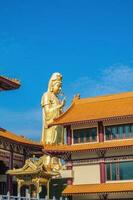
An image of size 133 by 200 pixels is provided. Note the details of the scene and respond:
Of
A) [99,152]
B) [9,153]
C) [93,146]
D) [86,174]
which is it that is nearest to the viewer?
[93,146]

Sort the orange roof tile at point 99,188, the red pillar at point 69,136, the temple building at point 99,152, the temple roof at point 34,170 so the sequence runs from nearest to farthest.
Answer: the orange roof tile at point 99,188 < the temple roof at point 34,170 < the temple building at point 99,152 < the red pillar at point 69,136

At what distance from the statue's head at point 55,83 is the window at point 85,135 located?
18419mm

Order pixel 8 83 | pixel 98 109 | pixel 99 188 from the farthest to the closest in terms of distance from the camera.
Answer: pixel 98 109 < pixel 8 83 < pixel 99 188

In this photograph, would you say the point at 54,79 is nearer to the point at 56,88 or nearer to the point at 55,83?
the point at 55,83

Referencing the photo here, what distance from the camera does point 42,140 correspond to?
60562 millimetres

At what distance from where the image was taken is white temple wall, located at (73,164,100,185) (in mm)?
41344

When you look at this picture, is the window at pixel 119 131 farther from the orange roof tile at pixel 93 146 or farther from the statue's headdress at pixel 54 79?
the statue's headdress at pixel 54 79

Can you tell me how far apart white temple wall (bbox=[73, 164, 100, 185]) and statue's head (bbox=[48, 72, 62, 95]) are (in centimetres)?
2069

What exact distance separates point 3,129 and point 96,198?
13358mm

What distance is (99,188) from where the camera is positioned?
39.7 metres

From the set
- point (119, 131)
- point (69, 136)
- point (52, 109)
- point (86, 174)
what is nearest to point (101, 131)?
point (119, 131)

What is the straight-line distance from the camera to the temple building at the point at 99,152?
39938 mm

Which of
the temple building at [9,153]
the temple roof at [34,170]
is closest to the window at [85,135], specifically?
the temple roof at [34,170]

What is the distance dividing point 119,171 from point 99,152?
7.82 ft
